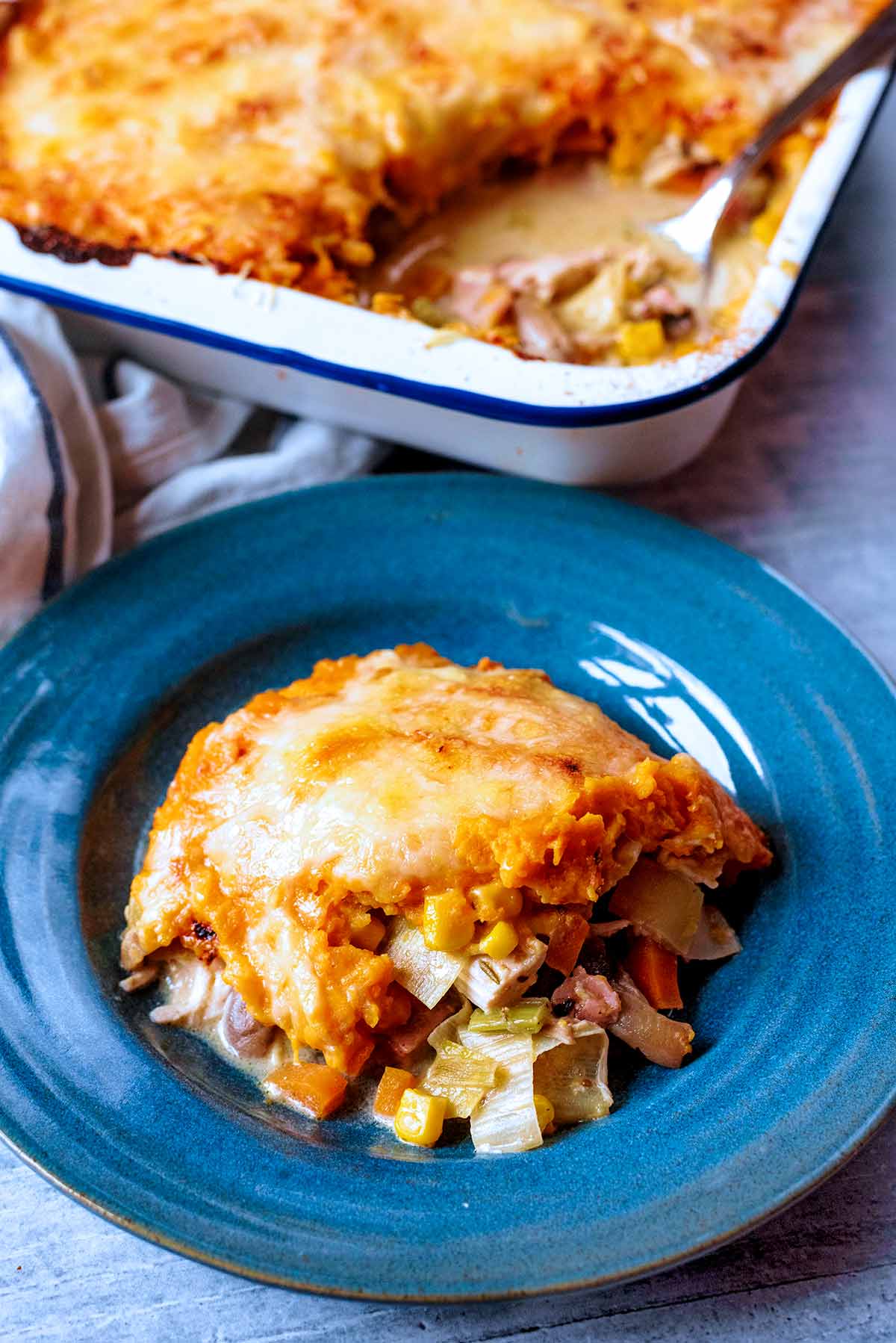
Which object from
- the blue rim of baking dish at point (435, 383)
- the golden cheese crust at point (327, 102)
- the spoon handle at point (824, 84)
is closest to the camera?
the blue rim of baking dish at point (435, 383)

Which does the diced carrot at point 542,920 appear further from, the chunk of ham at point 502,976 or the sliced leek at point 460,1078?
the sliced leek at point 460,1078

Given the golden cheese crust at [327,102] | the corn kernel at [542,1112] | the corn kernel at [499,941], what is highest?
the golden cheese crust at [327,102]

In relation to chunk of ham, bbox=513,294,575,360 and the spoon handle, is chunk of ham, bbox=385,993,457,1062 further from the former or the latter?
the spoon handle

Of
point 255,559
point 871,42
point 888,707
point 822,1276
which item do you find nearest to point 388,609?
point 255,559

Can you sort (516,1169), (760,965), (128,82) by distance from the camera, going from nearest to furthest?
(516,1169), (760,965), (128,82)

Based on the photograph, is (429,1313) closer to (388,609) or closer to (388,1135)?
(388,1135)

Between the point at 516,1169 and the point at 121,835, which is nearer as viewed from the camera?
the point at 516,1169

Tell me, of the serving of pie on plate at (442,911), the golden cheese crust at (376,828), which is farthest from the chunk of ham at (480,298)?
the serving of pie on plate at (442,911)
